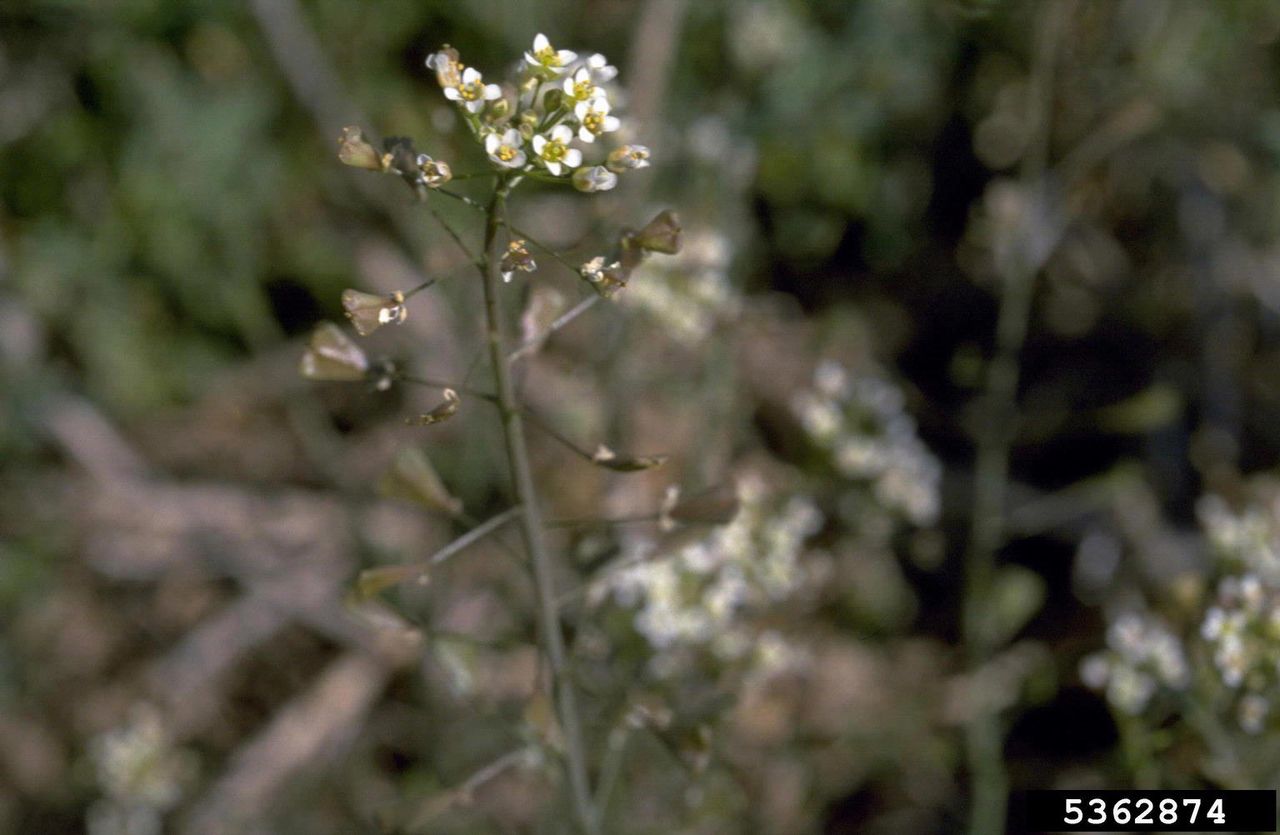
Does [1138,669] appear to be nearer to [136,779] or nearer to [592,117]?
[592,117]

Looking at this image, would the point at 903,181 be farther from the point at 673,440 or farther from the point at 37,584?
the point at 37,584

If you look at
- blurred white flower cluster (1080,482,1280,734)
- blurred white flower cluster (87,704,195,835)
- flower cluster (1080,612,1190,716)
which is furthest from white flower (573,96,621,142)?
blurred white flower cluster (87,704,195,835)

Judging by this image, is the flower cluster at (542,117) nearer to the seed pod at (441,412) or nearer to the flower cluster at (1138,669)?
the seed pod at (441,412)

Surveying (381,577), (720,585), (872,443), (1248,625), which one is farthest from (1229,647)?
(381,577)

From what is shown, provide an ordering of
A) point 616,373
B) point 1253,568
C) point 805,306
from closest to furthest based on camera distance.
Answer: point 1253,568 < point 616,373 < point 805,306

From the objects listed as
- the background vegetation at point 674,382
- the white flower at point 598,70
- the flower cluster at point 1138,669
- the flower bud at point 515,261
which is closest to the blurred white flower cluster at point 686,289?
the background vegetation at point 674,382

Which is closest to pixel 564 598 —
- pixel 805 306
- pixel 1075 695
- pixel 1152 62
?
pixel 1075 695

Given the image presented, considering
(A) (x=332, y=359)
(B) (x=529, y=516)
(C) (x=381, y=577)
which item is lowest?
(C) (x=381, y=577)
